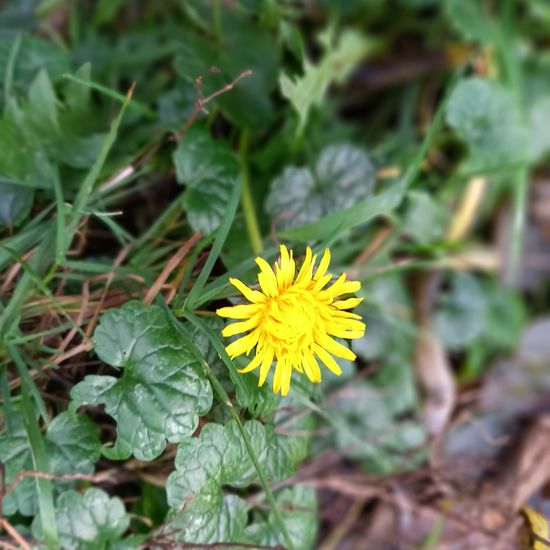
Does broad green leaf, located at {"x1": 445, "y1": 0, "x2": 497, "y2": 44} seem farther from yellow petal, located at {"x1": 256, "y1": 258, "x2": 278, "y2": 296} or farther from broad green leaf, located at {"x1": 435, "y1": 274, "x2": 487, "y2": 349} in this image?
yellow petal, located at {"x1": 256, "y1": 258, "x2": 278, "y2": 296}

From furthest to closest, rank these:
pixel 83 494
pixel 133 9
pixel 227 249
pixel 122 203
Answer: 1. pixel 133 9
2. pixel 122 203
3. pixel 227 249
4. pixel 83 494

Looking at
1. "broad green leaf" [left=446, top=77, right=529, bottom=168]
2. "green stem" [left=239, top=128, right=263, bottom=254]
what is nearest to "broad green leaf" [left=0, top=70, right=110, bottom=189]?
"green stem" [left=239, top=128, right=263, bottom=254]

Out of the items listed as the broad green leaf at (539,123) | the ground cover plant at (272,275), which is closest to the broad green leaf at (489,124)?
the ground cover plant at (272,275)

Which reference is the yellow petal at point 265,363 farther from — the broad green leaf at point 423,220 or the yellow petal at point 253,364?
the broad green leaf at point 423,220

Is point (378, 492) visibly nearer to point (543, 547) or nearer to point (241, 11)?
point (543, 547)

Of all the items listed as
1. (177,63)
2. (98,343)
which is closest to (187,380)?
(98,343)

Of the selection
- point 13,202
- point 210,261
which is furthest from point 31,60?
point 210,261
